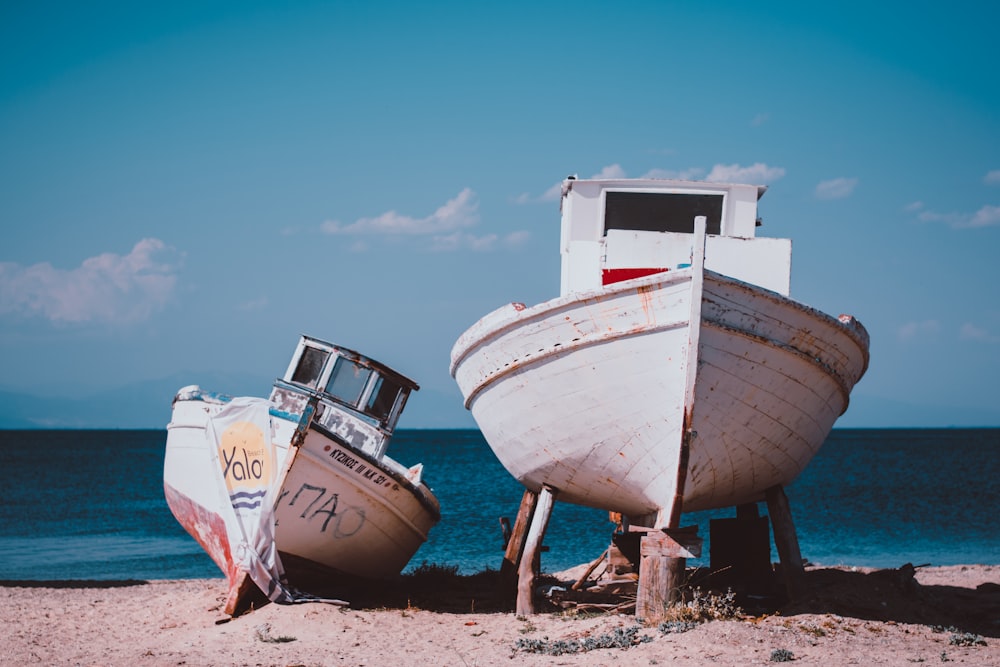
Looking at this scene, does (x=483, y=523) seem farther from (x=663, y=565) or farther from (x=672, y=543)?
(x=672, y=543)

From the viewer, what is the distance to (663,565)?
9094mm

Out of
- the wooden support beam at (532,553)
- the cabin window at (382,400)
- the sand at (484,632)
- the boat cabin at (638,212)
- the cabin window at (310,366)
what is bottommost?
the sand at (484,632)

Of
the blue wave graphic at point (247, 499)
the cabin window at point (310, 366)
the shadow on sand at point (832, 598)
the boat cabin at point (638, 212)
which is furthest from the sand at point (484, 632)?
the boat cabin at point (638, 212)

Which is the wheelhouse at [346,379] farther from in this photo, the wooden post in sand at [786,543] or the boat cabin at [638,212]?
the wooden post in sand at [786,543]

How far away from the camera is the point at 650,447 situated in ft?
29.1

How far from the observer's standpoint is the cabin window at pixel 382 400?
1158 centimetres

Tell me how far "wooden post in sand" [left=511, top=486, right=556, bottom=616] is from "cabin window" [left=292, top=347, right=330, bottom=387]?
2922mm

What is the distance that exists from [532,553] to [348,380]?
2920mm

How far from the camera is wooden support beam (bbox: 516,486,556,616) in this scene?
33.9 feet

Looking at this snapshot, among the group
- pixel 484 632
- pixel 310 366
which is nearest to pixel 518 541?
pixel 484 632

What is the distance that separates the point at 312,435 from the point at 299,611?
180 centimetres

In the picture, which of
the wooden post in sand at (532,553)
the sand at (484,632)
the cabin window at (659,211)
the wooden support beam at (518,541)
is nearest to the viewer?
the sand at (484,632)

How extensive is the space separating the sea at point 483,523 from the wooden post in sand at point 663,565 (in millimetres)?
2572

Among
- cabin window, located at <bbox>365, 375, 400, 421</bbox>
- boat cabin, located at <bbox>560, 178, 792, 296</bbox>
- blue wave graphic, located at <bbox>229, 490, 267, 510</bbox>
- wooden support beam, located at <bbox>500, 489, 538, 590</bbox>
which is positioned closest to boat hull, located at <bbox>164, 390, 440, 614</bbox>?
blue wave graphic, located at <bbox>229, 490, 267, 510</bbox>
